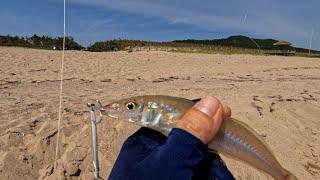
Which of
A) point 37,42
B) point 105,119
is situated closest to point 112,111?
point 105,119

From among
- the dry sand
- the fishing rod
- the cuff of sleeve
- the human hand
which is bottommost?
the dry sand

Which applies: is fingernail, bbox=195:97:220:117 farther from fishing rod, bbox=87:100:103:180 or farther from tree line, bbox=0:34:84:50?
tree line, bbox=0:34:84:50

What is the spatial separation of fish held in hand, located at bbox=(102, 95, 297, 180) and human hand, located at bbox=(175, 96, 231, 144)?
0.08m

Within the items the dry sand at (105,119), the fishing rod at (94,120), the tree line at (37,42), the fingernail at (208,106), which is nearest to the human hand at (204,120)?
the fingernail at (208,106)

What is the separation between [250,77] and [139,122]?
44.7 feet

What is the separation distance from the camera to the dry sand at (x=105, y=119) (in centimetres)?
657

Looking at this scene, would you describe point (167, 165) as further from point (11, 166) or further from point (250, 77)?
point (250, 77)

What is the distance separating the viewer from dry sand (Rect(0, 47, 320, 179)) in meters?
6.57

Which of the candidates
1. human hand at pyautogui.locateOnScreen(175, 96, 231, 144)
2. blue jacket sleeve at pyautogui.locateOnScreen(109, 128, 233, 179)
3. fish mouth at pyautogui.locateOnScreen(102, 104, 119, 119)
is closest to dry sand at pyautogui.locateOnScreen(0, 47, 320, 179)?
fish mouth at pyautogui.locateOnScreen(102, 104, 119, 119)

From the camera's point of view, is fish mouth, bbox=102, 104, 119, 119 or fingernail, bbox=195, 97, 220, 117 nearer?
fingernail, bbox=195, 97, 220, 117

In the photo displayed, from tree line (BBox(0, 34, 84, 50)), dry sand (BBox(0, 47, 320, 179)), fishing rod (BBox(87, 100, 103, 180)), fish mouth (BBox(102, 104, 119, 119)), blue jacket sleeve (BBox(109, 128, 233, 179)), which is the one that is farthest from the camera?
tree line (BBox(0, 34, 84, 50))

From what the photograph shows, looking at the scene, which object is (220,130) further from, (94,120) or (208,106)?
(94,120)

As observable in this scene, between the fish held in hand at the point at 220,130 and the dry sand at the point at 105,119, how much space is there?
3.90 m

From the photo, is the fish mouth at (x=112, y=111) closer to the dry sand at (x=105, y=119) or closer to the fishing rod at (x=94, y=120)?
the fishing rod at (x=94, y=120)
